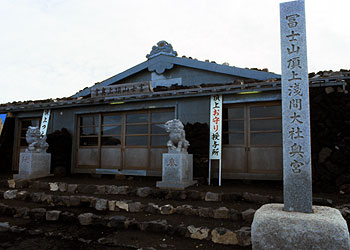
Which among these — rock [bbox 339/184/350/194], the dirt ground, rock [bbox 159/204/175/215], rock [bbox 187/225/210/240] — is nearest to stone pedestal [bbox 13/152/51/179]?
the dirt ground

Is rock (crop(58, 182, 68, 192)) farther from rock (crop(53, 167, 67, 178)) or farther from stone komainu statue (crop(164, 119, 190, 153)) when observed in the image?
stone komainu statue (crop(164, 119, 190, 153))

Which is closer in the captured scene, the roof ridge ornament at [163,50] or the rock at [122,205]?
the rock at [122,205]

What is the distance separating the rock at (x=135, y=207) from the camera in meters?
5.60

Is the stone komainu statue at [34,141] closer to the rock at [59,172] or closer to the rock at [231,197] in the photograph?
the rock at [59,172]

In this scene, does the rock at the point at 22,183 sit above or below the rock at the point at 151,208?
above

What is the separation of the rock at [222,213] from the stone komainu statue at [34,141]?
707cm

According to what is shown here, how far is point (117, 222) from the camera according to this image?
5.04 m

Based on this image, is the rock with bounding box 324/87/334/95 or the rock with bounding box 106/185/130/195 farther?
the rock with bounding box 106/185/130/195

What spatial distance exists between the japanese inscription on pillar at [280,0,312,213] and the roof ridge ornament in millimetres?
6823

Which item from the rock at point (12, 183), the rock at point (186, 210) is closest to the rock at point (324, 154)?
the rock at point (186, 210)

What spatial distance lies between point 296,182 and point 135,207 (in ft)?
12.0

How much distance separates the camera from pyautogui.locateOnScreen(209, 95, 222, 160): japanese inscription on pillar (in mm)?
7367

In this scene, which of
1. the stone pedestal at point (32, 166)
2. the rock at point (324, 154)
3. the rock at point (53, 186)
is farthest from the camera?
the stone pedestal at point (32, 166)

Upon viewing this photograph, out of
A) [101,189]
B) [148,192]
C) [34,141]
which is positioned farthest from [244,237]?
[34,141]
